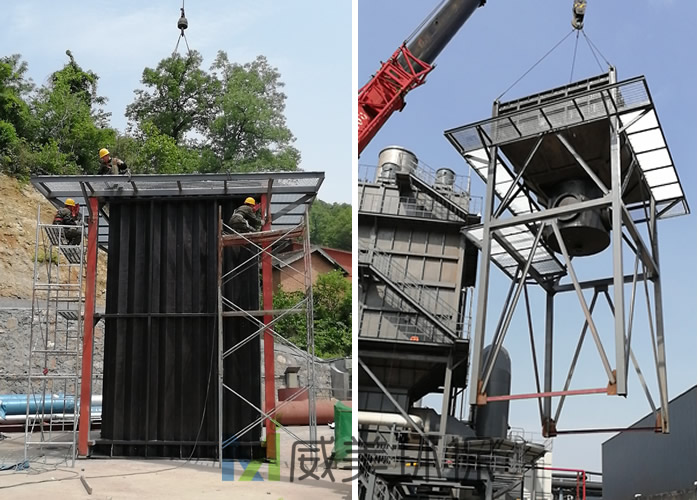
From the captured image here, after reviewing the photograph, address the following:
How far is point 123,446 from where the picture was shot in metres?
15.8

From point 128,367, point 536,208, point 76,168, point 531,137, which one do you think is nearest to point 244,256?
point 128,367

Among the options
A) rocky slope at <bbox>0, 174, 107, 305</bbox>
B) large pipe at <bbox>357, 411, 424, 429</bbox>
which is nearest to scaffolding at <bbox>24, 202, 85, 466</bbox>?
rocky slope at <bbox>0, 174, 107, 305</bbox>

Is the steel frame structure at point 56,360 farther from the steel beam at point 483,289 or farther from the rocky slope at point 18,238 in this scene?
the steel beam at point 483,289

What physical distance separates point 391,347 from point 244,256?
30.7ft

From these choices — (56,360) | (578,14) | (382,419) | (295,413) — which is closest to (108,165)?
(56,360)

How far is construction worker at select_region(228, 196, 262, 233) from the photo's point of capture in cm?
1596

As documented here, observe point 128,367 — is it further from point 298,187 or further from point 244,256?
point 298,187

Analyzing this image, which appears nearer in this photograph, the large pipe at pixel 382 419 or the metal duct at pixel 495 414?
the large pipe at pixel 382 419

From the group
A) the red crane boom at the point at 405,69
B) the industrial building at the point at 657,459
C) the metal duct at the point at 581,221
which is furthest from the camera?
the industrial building at the point at 657,459

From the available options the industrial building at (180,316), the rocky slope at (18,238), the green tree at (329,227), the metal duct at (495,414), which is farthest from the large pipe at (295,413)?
the green tree at (329,227)

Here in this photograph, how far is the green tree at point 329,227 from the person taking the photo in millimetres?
56875

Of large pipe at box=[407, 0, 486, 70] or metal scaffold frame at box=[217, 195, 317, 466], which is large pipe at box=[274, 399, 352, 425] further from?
large pipe at box=[407, 0, 486, 70]

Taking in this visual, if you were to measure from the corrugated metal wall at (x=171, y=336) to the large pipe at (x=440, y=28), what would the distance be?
9.25 metres
